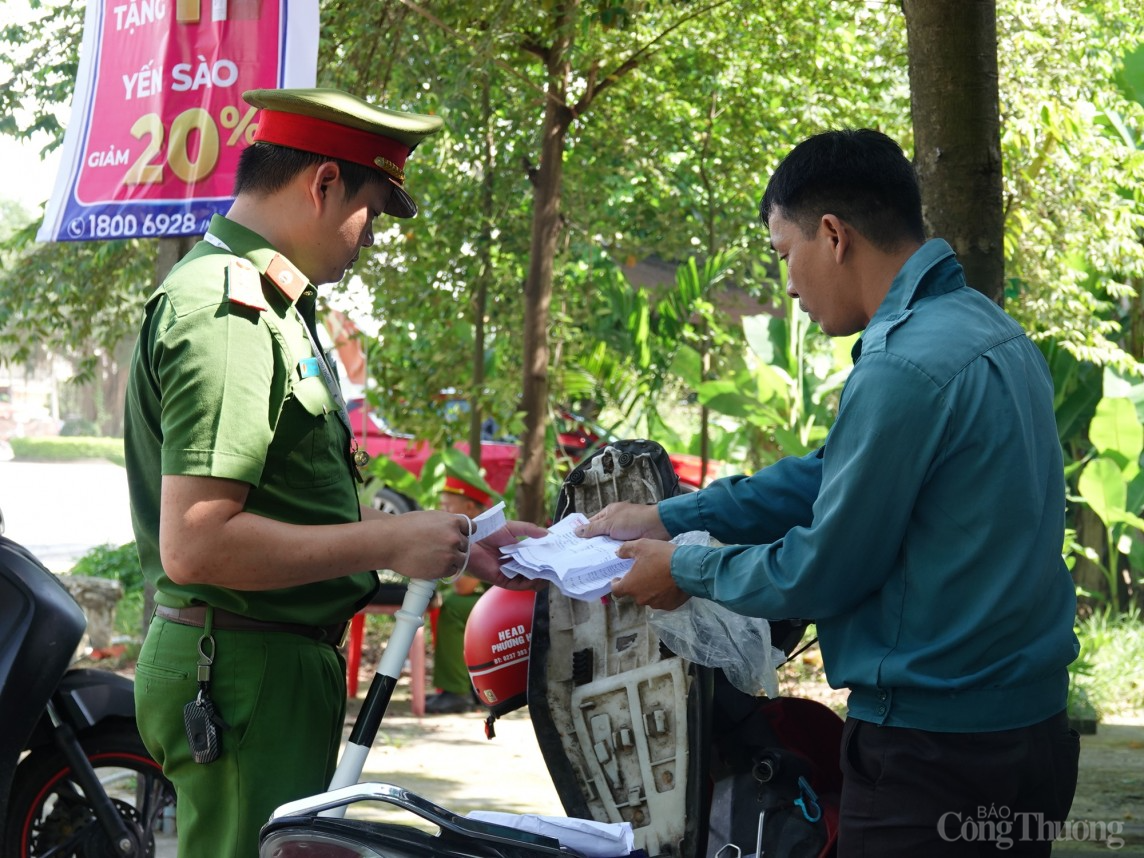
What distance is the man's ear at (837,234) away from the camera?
7.16 ft

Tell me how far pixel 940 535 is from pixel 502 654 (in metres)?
1.26

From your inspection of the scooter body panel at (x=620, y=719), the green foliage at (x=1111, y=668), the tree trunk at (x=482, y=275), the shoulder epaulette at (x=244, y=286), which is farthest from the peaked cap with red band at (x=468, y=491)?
the shoulder epaulette at (x=244, y=286)

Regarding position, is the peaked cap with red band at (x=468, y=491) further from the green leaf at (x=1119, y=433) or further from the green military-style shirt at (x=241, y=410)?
the green military-style shirt at (x=241, y=410)

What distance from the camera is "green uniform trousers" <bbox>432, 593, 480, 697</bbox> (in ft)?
23.2

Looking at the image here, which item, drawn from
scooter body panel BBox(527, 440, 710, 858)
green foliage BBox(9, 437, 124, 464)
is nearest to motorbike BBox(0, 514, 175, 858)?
scooter body panel BBox(527, 440, 710, 858)

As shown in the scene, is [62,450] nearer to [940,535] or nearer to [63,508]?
[63,508]

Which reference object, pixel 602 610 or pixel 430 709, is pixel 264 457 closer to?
pixel 602 610

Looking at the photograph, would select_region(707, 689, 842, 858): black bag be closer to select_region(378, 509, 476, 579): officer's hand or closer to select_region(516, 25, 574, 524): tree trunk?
select_region(378, 509, 476, 579): officer's hand

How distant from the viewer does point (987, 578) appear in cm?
196

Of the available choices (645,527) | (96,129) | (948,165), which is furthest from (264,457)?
(96,129)

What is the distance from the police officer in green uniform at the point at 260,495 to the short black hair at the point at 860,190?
2.59 ft

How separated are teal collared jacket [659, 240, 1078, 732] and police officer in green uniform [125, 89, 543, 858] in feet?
2.31

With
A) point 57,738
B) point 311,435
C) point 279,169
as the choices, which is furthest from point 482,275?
point 311,435

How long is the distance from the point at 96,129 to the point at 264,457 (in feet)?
9.92
